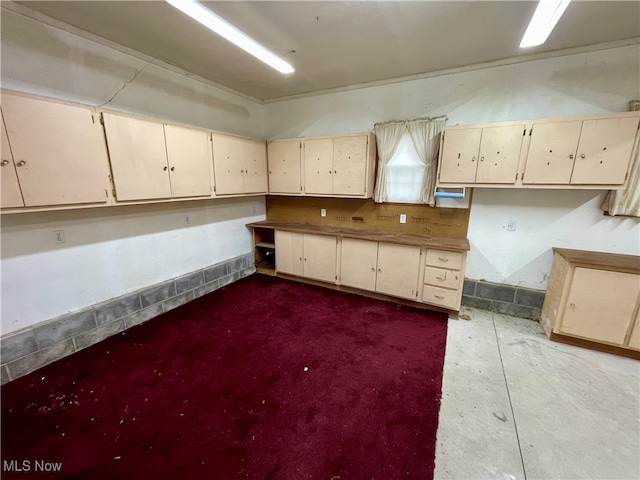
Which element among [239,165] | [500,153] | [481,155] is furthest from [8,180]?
[500,153]

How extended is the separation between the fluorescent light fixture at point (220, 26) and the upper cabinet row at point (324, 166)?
127cm

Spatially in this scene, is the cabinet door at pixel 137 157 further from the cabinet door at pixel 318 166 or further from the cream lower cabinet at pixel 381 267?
the cream lower cabinet at pixel 381 267

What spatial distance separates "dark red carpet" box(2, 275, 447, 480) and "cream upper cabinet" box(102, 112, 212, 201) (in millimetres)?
1527

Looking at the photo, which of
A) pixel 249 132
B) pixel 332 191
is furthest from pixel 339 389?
pixel 249 132

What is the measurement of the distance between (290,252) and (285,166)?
53.0 inches

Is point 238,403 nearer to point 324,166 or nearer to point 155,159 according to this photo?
point 155,159

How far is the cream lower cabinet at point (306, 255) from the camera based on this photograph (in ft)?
12.3

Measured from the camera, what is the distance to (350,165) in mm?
3529

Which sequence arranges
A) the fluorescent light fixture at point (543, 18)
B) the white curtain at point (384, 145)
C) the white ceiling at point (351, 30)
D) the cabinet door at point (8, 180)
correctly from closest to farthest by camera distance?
the fluorescent light fixture at point (543, 18)
the cabinet door at point (8, 180)
the white ceiling at point (351, 30)
the white curtain at point (384, 145)

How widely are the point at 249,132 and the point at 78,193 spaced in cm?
268

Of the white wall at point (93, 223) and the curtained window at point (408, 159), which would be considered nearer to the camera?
the white wall at point (93, 223)

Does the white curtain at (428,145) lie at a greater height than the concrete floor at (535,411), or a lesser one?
greater

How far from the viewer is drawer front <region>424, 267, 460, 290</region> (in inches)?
118

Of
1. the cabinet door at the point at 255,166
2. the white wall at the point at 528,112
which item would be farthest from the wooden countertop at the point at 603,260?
the cabinet door at the point at 255,166
